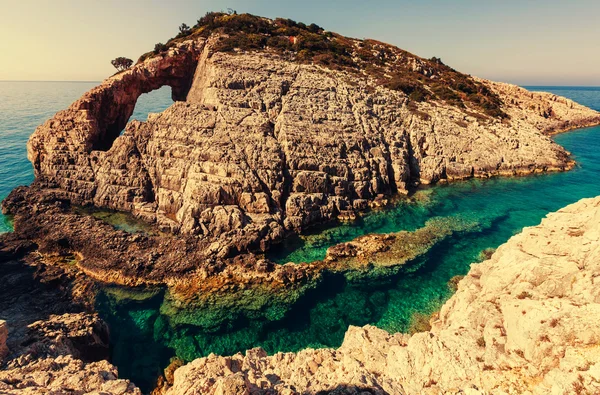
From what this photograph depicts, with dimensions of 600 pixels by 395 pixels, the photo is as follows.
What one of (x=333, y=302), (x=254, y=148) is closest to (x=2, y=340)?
(x=333, y=302)

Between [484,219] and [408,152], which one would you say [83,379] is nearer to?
[484,219]

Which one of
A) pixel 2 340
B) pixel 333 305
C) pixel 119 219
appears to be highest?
pixel 2 340

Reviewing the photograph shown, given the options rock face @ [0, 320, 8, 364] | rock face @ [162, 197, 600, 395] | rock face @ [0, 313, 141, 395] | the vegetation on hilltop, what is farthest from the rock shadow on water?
the vegetation on hilltop

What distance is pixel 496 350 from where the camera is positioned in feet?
43.1

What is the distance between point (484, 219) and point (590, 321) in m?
33.1

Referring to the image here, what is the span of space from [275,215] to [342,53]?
2043 inches

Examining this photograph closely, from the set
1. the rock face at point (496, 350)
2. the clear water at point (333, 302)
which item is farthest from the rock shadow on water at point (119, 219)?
the rock face at point (496, 350)

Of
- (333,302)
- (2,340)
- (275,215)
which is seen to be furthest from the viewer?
(275,215)

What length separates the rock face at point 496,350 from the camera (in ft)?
35.6

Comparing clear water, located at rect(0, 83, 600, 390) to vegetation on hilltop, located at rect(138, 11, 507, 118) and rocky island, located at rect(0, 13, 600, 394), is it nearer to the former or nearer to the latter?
rocky island, located at rect(0, 13, 600, 394)

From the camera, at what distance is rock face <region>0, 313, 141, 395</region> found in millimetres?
12672

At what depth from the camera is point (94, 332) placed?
864 inches

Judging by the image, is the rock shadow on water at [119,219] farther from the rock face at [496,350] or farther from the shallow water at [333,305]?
the rock face at [496,350]

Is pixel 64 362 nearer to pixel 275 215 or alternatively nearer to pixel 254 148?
pixel 275 215
